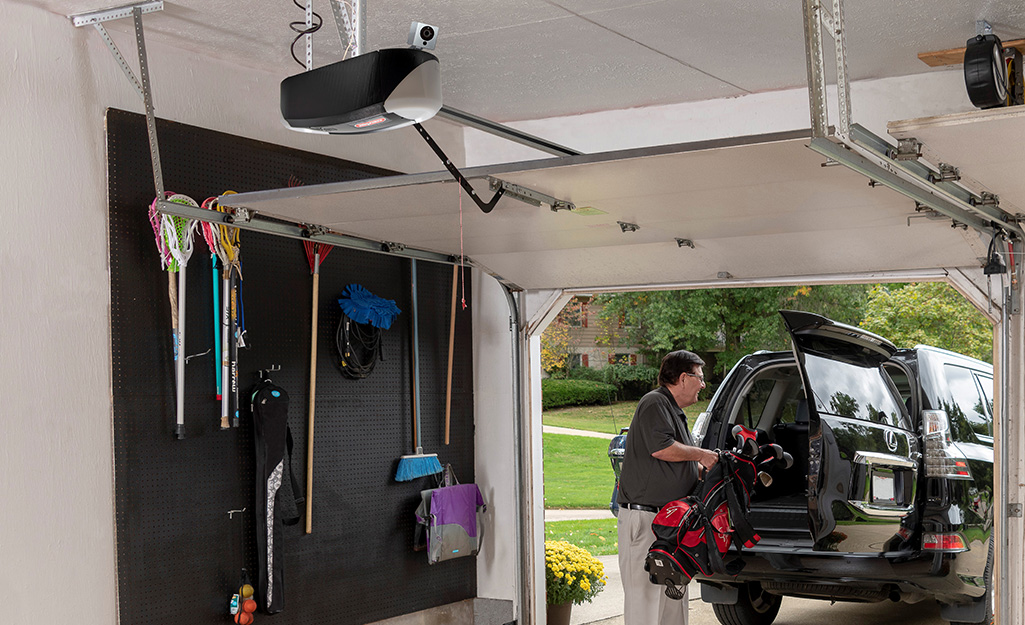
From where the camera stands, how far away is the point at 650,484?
527 cm

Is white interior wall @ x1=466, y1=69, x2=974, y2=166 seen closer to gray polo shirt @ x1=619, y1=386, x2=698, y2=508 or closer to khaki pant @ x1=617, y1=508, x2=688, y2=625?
gray polo shirt @ x1=619, y1=386, x2=698, y2=508

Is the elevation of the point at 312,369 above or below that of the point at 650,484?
above

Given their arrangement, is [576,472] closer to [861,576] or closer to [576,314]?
[576,314]

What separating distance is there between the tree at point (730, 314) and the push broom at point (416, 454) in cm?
1067

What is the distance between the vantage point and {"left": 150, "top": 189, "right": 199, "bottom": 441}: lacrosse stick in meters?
4.41

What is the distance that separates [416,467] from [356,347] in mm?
832

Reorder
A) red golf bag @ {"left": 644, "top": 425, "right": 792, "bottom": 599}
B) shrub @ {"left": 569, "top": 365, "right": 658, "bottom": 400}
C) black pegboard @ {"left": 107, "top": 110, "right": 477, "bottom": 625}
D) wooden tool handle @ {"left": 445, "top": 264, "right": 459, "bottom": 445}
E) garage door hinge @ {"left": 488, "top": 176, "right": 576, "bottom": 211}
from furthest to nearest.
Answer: shrub @ {"left": 569, "top": 365, "right": 658, "bottom": 400}
wooden tool handle @ {"left": 445, "top": 264, "right": 459, "bottom": 445}
red golf bag @ {"left": 644, "top": 425, "right": 792, "bottom": 599}
black pegboard @ {"left": 107, "top": 110, "right": 477, "bottom": 625}
garage door hinge @ {"left": 488, "top": 176, "right": 576, "bottom": 211}

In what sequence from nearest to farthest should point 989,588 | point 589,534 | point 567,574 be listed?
point 989,588 → point 567,574 → point 589,534

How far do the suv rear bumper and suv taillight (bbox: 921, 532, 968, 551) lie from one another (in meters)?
0.04

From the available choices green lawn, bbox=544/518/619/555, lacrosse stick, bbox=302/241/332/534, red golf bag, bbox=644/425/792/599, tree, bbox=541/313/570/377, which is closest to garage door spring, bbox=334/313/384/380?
lacrosse stick, bbox=302/241/332/534

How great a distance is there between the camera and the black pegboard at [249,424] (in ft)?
14.4

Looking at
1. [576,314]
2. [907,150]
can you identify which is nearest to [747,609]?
[907,150]

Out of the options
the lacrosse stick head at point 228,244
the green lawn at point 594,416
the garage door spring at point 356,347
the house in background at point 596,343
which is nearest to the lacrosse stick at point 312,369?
the garage door spring at point 356,347

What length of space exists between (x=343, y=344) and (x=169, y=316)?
1.14m
